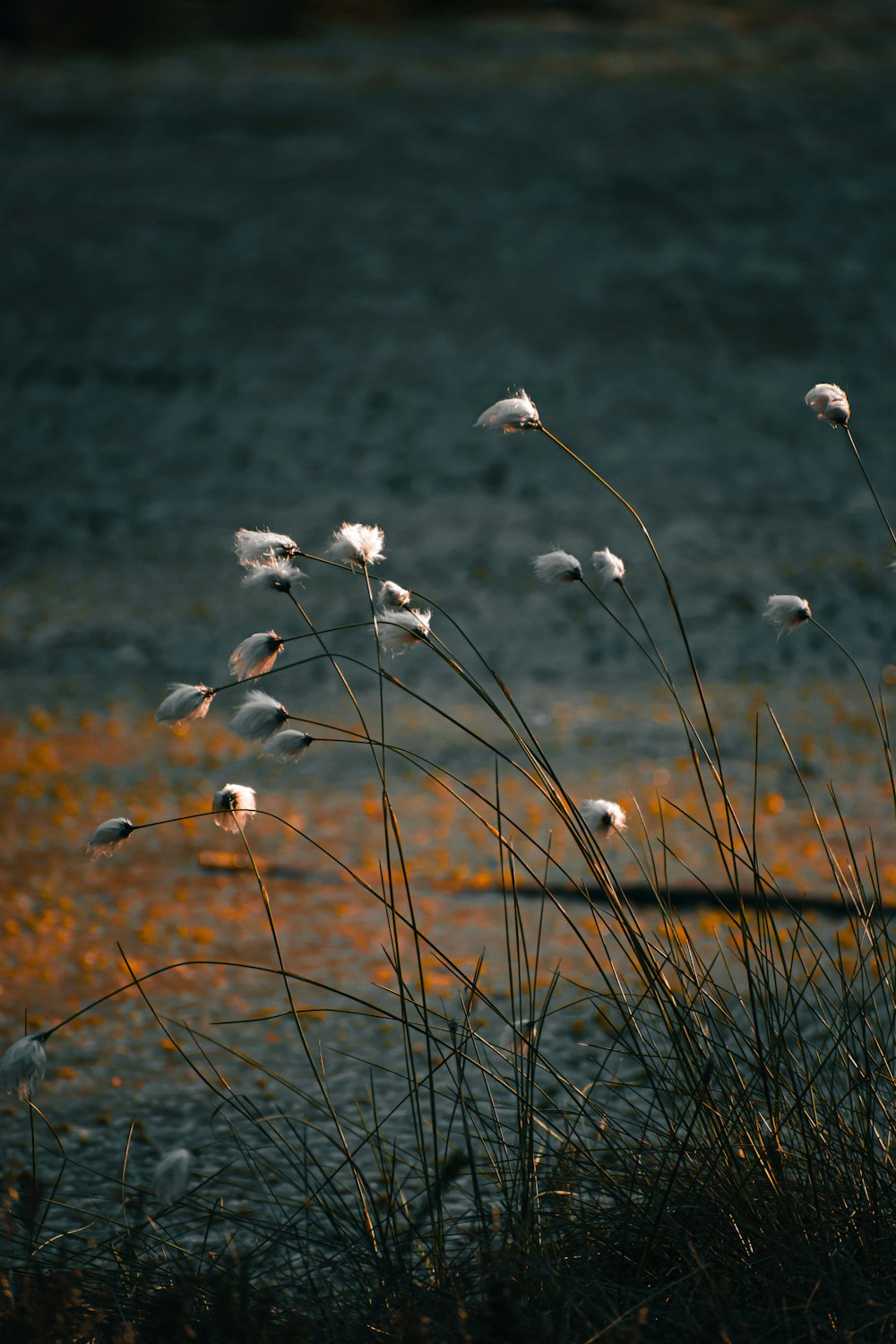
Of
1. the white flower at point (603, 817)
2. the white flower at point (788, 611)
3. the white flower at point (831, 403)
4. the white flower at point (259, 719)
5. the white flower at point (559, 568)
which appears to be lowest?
the white flower at point (603, 817)

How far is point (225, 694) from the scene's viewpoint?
4668 millimetres

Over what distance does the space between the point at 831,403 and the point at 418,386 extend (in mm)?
5733

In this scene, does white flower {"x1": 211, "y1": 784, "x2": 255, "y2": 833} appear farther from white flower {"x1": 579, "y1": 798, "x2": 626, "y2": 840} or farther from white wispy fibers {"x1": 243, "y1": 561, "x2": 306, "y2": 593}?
white flower {"x1": 579, "y1": 798, "x2": 626, "y2": 840}

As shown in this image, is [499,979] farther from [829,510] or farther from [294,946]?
[829,510]

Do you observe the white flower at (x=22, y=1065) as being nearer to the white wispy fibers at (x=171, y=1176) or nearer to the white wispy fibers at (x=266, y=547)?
the white wispy fibers at (x=171, y=1176)

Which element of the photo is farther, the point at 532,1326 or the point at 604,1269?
the point at 604,1269

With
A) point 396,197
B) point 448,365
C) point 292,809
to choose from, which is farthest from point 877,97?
point 292,809

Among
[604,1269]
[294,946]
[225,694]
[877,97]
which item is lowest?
[225,694]

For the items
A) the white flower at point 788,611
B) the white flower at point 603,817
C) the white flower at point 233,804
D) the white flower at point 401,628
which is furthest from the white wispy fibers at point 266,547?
the white flower at point 788,611

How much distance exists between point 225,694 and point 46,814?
1359 millimetres

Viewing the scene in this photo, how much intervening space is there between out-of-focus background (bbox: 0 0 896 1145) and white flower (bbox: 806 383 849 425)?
1.49 meters

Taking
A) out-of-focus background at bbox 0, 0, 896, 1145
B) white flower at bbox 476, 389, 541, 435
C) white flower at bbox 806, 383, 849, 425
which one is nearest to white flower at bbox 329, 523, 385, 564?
Answer: white flower at bbox 476, 389, 541, 435

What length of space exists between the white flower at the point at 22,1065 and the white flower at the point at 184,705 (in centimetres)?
30

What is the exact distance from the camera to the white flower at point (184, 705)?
1.21 metres
